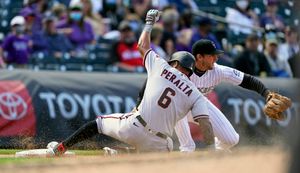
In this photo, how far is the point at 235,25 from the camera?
695 inches

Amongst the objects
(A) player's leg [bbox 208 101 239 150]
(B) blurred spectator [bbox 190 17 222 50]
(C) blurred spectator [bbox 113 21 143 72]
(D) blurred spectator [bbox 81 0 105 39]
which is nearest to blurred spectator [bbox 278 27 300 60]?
(B) blurred spectator [bbox 190 17 222 50]

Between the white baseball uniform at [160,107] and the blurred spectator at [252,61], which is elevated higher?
the white baseball uniform at [160,107]

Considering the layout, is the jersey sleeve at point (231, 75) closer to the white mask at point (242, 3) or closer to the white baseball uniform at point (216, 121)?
the white baseball uniform at point (216, 121)

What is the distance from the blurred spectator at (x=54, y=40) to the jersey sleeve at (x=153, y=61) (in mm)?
5652

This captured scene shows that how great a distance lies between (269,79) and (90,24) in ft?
11.6

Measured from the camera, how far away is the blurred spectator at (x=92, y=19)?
611 inches

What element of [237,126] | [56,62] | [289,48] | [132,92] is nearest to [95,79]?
[132,92]

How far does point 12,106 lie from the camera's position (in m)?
12.1

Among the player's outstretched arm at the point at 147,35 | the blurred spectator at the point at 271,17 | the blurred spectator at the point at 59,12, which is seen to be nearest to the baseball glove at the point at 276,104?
the player's outstretched arm at the point at 147,35

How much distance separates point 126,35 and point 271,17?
468 cm

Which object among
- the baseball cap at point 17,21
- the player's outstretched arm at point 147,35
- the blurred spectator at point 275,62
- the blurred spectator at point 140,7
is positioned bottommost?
the blurred spectator at point 275,62

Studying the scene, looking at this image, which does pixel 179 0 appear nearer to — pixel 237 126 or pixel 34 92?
pixel 237 126

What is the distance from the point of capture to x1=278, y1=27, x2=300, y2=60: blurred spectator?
55.4 feet

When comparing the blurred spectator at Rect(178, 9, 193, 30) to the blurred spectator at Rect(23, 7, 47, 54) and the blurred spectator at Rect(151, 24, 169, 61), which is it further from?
the blurred spectator at Rect(23, 7, 47, 54)
